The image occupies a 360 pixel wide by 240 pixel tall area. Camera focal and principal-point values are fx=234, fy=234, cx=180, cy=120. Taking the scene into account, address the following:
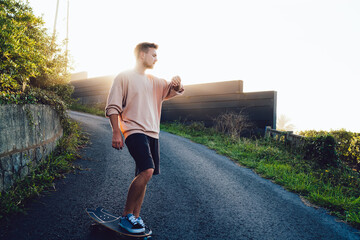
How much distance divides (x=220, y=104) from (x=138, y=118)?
9.65m

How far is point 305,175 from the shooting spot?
5.37 meters

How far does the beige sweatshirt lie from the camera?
2.38m

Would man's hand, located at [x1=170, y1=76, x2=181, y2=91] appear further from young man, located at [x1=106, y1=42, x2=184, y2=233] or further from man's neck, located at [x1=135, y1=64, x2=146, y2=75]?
man's neck, located at [x1=135, y1=64, x2=146, y2=75]

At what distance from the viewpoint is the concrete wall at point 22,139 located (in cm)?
325

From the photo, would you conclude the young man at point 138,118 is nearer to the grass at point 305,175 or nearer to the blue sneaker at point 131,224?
the blue sneaker at point 131,224

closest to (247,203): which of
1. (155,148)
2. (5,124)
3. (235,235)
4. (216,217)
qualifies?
(216,217)

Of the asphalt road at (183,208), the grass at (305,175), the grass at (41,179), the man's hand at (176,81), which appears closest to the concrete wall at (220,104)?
the grass at (305,175)

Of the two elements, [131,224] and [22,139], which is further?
[22,139]

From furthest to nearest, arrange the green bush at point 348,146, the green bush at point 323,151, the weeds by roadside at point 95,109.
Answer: the weeds by roadside at point 95,109, the green bush at point 348,146, the green bush at point 323,151

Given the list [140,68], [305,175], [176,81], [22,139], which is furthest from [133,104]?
[305,175]

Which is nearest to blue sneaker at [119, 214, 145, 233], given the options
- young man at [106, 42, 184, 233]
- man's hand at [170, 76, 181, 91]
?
young man at [106, 42, 184, 233]

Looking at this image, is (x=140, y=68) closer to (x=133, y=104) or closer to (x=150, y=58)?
(x=150, y=58)

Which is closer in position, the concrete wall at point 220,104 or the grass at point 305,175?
the grass at point 305,175

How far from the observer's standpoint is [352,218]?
3.42 metres
